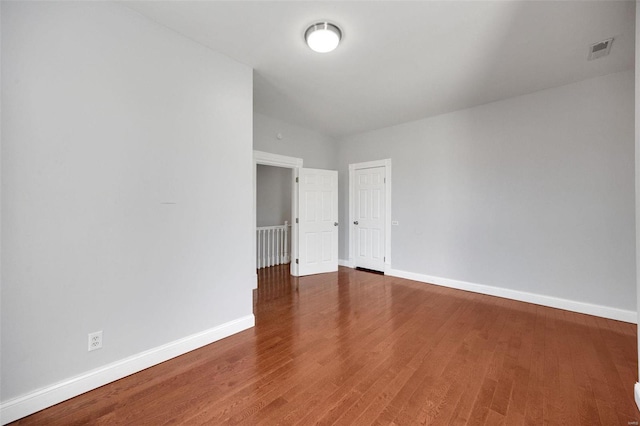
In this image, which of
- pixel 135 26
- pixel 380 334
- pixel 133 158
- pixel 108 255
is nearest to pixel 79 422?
pixel 108 255

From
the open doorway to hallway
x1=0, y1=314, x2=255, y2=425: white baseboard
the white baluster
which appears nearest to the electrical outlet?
x1=0, y1=314, x2=255, y2=425: white baseboard

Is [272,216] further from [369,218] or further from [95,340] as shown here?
[95,340]

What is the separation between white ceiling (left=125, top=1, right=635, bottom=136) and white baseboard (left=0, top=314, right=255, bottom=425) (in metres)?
2.72

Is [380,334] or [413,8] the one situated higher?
[413,8]

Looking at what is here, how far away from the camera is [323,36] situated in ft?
6.86

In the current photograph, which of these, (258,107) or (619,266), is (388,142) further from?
(619,266)

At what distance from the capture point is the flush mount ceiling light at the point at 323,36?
2053 millimetres

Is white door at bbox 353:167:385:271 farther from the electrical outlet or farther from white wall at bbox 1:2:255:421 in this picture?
the electrical outlet

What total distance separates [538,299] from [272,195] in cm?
519

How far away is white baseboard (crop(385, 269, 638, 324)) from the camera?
274 cm

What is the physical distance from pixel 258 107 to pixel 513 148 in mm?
3770

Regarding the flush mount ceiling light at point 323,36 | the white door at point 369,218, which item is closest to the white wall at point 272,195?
the white door at point 369,218

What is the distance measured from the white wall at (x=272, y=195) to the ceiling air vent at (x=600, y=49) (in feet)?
17.2

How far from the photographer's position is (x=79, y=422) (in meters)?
1.44
